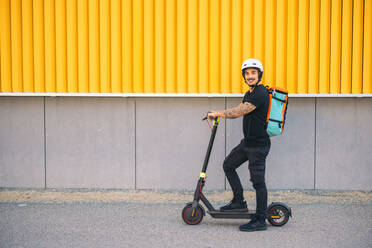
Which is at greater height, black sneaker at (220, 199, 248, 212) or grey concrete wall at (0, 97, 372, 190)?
grey concrete wall at (0, 97, 372, 190)

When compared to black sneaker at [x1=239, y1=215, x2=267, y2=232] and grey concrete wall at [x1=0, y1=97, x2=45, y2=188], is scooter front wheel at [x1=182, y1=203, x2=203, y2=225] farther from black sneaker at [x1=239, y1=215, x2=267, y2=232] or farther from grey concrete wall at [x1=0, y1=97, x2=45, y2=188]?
grey concrete wall at [x1=0, y1=97, x2=45, y2=188]

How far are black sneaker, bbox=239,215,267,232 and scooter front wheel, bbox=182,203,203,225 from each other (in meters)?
0.53

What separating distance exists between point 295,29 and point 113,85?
3.00 metres

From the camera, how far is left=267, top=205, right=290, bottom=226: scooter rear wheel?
5004 millimetres

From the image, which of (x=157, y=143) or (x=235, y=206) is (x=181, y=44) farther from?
(x=235, y=206)

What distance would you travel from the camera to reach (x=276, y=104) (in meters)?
4.82

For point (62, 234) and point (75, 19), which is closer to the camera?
point (62, 234)

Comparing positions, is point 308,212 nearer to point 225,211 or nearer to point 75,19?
point 225,211

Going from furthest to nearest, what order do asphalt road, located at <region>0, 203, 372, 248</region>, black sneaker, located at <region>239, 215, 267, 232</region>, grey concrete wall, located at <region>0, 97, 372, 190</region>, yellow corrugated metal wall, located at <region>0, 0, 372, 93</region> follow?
grey concrete wall, located at <region>0, 97, 372, 190</region>, yellow corrugated metal wall, located at <region>0, 0, 372, 93</region>, black sneaker, located at <region>239, 215, 267, 232</region>, asphalt road, located at <region>0, 203, 372, 248</region>

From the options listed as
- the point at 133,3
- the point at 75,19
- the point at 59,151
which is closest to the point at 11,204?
the point at 59,151

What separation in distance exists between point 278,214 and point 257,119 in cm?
121

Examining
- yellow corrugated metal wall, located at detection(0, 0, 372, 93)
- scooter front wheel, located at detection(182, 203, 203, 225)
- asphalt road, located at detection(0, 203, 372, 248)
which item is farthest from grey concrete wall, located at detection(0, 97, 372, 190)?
scooter front wheel, located at detection(182, 203, 203, 225)

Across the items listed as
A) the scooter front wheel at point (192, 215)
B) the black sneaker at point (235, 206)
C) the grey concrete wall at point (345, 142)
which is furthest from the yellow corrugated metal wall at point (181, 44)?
the scooter front wheel at point (192, 215)

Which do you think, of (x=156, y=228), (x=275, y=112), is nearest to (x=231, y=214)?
(x=156, y=228)
